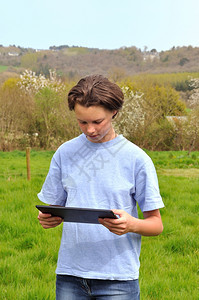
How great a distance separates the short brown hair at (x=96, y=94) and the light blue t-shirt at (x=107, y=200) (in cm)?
20

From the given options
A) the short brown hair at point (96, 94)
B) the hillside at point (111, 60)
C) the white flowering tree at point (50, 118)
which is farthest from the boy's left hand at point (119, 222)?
the hillside at point (111, 60)

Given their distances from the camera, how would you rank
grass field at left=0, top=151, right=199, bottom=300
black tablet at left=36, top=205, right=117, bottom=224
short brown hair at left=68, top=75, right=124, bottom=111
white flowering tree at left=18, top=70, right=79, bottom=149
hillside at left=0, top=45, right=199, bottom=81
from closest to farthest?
black tablet at left=36, top=205, right=117, bottom=224, short brown hair at left=68, top=75, right=124, bottom=111, grass field at left=0, top=151, right=199, bottom=300, white flowering tree at left=18, top=70, right=79, bottom=149, hillside at left=0, top=45, right=199, bottom=81

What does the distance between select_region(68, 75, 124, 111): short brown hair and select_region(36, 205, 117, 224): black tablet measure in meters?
0.47

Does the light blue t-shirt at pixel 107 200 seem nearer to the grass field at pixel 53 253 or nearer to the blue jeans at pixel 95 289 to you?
the blue jeans at pixel 95 289

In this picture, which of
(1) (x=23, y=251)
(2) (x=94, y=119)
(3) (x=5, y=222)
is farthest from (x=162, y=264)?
(2) (x=94, y=119)

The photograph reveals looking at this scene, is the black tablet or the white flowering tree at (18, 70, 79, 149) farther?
the white flowering tree at (18, 70, 79, 149)

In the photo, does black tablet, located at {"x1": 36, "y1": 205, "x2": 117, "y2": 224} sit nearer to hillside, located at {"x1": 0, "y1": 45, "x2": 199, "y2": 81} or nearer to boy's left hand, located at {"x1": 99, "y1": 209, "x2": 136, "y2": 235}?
boy's left hand, located at {"x1": 99, "y1": 209, "x2": 136, "y2": 235}

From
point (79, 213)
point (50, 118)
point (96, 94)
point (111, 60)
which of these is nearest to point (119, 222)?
point (79, 213)

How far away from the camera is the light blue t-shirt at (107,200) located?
165 centimetres

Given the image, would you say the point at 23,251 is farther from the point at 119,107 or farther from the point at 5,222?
the point at 119,107

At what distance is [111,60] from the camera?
4272 centimetres

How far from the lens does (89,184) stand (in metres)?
1.69

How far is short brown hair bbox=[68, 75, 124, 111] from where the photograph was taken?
1.62m

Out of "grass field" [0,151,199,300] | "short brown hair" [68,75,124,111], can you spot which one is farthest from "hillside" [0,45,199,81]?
"short brown hair" [68,75,124,111]
